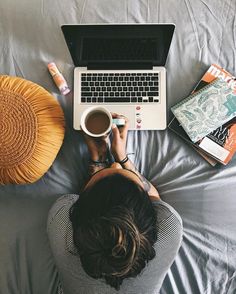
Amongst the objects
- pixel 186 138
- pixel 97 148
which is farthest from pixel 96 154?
pixel 186 138

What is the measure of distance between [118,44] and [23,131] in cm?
35

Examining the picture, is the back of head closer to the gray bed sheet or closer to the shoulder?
the shoulder

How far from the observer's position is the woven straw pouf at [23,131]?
0.84m

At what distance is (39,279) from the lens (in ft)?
3.03

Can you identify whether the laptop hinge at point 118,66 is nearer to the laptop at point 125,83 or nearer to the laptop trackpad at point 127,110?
the laptop at point 125,83

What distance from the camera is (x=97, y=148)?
37.2 inches

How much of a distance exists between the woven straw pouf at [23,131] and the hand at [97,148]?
0.35 feet

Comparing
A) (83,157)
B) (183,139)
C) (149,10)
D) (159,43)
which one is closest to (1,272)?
(83,157)

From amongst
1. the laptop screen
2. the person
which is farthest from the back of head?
the laptop screen

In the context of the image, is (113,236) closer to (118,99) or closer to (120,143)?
(120,143)

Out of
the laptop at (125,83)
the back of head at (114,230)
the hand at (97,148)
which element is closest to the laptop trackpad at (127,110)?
the laptop at (125,83)

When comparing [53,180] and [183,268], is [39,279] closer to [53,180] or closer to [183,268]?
[53,180]

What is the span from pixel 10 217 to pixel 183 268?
0.52 metres

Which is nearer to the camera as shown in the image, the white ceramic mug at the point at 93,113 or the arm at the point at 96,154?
the white ceramic mug at the point at 93,113
